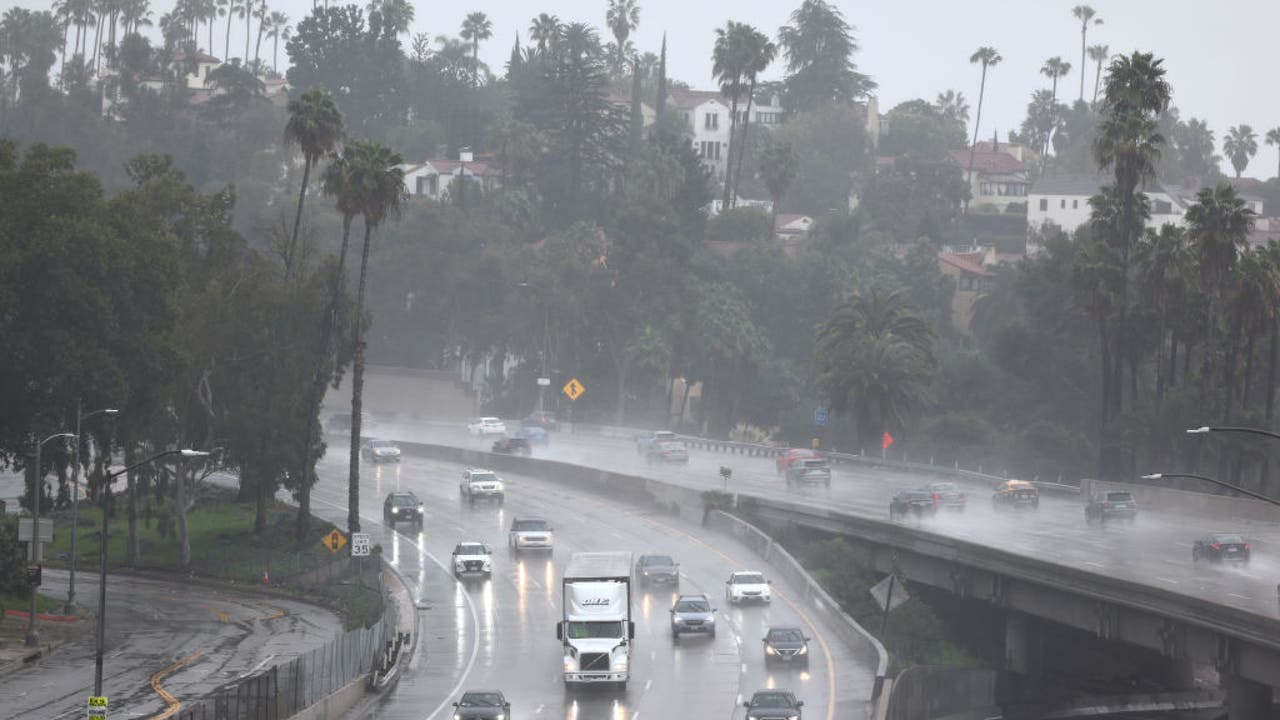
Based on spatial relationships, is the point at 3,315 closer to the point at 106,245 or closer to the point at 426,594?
the point at 106,245

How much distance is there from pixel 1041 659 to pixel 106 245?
146ft

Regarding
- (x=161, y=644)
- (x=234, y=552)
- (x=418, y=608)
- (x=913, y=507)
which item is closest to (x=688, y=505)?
(x=913, y=507)

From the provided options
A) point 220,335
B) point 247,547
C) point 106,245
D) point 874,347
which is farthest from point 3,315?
point 874,347

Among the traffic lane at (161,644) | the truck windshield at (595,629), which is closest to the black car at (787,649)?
the truck windshield at (595,629)

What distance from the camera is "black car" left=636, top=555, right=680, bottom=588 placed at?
7344cm

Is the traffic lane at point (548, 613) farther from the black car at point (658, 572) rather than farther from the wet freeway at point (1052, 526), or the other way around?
the wet freeway at point (1052, 526)

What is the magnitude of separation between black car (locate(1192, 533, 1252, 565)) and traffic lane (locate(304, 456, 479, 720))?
29568 millimetres

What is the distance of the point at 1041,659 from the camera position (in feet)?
229

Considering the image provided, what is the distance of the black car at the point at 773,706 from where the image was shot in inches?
1831

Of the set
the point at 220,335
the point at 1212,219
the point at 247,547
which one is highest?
the point at 1212,219

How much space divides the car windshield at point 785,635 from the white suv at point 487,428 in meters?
81.0

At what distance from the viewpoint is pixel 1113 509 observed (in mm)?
85062

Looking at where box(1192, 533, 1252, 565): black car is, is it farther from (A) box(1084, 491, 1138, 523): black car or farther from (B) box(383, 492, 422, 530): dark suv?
(B) box(383, 492, 422, 530): dark suv

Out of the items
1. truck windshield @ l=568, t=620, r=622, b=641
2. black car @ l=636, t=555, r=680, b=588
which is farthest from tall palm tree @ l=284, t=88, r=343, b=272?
truck windshield @ l=568, t=620, r=622, b=641
